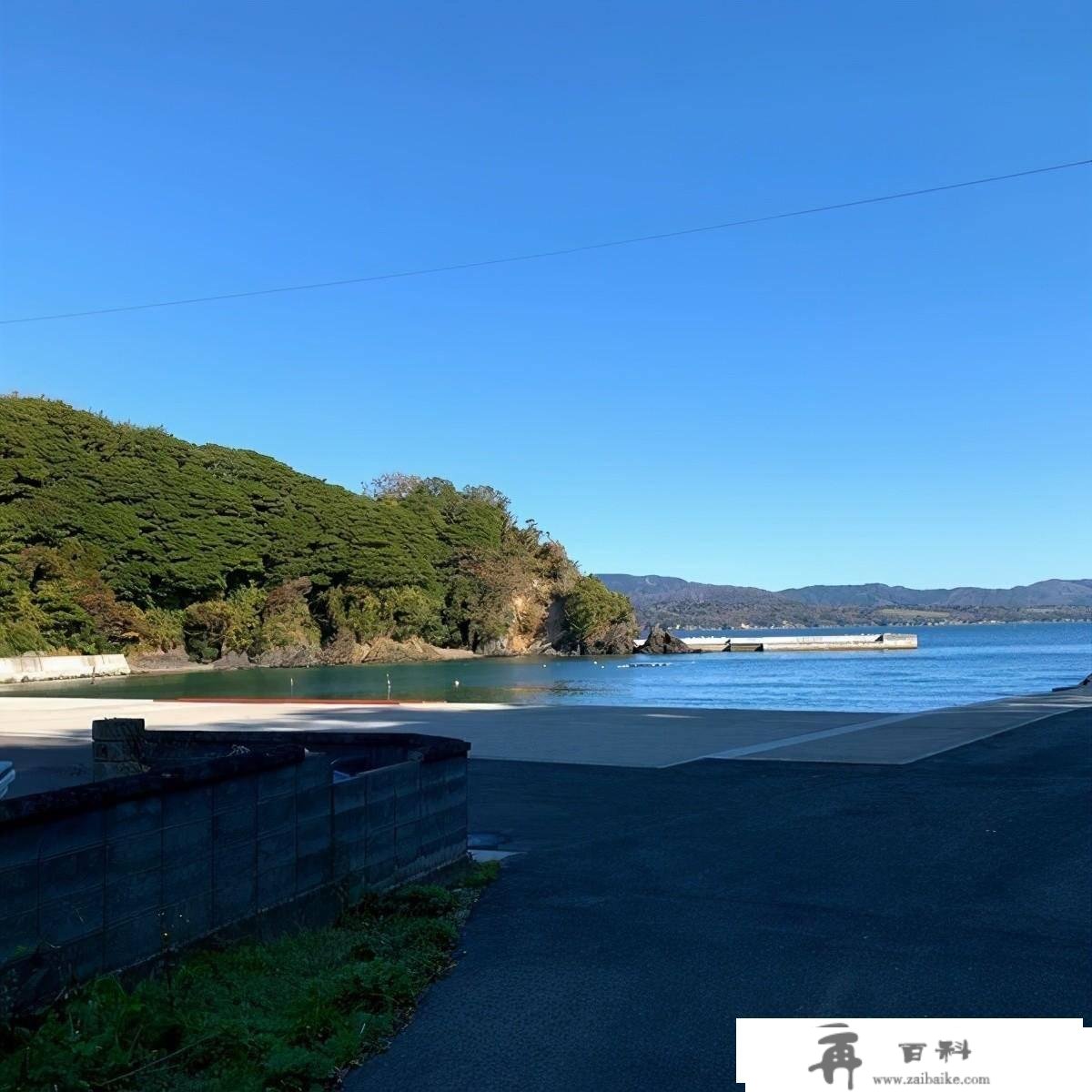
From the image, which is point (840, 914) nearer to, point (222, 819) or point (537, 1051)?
point (537, 1051)

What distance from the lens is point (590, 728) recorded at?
18.8 m

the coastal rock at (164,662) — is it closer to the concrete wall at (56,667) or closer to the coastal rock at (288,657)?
the concrete wall at (56,667)

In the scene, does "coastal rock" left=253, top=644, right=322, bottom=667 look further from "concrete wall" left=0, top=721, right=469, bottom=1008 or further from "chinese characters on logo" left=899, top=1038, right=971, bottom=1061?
"chinese characters on logo" left=899, top=1038, right=971, bottom=1061

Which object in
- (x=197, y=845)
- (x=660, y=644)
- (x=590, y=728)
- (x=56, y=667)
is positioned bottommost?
(x=660, y=644)

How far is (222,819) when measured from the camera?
17.5ft

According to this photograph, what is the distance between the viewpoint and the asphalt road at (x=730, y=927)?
175 inches

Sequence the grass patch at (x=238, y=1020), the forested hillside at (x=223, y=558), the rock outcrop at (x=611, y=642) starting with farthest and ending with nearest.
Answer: the rock outcrop at (x=611, y=642) < the forested hillside at (x=223, y=558) < the grass patch at (x=238, y=1020)

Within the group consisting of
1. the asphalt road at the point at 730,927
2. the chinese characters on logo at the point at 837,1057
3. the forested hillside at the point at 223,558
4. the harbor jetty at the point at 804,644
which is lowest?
the harbor jetty at the point at 804,644

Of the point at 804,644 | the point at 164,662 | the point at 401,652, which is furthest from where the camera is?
the point at 804,644

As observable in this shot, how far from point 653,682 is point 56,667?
34.4m

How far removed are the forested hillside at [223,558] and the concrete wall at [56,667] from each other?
2.32 m

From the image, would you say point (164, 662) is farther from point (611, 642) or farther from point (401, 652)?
point (611, 642)

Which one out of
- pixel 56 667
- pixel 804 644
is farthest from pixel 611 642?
pixel 56 667

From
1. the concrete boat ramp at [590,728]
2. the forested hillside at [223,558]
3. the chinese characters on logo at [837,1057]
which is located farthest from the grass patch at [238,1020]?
the forested hillside at [223,558]
